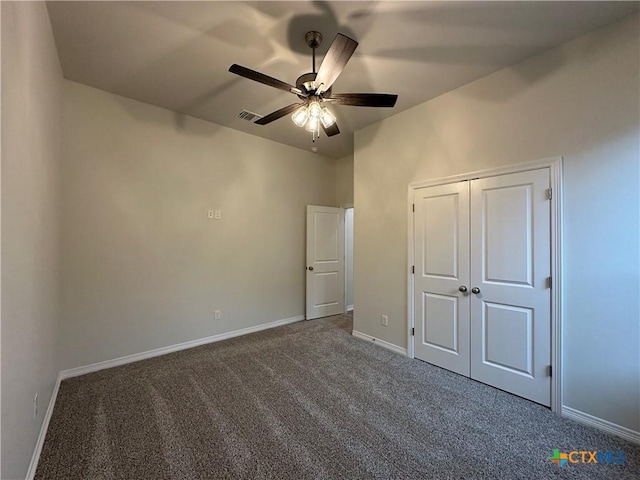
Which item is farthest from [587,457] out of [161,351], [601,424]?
[161,351]

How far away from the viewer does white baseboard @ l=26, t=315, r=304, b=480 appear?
5.71 ft

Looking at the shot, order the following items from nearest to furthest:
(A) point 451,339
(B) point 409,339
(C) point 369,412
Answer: (C) point 369,412, (A) point 451,339, (B) point 409,339

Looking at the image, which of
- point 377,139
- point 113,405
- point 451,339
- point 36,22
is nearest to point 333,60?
point 36,22

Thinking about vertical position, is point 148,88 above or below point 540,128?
above

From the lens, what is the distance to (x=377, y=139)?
144 inches

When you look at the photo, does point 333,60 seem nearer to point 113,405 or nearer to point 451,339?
point 451,339

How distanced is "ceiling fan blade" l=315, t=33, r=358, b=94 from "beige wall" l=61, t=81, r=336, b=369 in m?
2.36

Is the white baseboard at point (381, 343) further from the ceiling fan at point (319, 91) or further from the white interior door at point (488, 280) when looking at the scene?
the ceiling fan at point (319, 91)

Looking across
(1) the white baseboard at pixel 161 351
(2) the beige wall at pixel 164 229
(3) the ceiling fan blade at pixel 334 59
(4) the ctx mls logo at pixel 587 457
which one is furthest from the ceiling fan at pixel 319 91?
(1) the white baseboard at pixel 161 351

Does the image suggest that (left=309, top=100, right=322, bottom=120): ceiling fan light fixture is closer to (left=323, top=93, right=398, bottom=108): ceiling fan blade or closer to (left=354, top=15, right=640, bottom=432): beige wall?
(left=323, top=93, right=398, bottom=108): ceiling fan blade

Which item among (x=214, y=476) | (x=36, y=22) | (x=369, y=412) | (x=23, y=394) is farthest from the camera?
(x=369, y=412)

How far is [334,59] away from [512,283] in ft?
7.81

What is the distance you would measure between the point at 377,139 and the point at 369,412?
123 inches

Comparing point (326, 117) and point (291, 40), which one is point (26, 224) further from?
point (291, 40)
